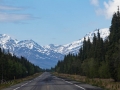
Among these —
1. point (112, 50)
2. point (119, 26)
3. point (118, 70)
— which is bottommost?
point (118, 70)

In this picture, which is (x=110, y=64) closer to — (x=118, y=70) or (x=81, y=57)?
(x=118, y=70)

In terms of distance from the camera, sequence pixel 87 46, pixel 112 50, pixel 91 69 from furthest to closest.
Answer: pixel 87 46, pixel 91 69, pixel 112 50

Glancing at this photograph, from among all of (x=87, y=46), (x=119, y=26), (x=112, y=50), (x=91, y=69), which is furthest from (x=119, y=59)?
(x=87, y=46)

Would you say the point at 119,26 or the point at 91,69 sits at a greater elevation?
the point at 119,26

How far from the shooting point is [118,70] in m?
59.8

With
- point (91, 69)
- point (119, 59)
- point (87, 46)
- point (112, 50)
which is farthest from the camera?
point (87, 46)

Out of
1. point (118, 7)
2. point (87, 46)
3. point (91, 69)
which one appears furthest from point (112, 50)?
point (87, 46)

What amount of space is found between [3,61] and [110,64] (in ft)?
109

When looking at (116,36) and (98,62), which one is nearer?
(116,36)

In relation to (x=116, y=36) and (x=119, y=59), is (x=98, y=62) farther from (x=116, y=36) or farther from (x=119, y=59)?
(x=119, y=59)

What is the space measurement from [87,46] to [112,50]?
70.4 metres

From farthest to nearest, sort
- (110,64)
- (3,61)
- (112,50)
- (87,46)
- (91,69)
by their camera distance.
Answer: (87,46) < (91,69) < (3,61) < (112,50) < (110,64)

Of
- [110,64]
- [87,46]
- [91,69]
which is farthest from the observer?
[87,46]

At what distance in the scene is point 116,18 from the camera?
73.6m
